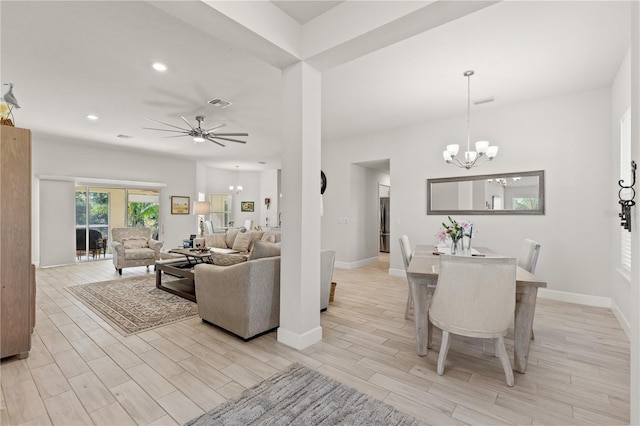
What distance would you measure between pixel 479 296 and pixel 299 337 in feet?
4.90

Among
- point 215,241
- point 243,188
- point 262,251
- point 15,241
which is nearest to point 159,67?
point 15,241

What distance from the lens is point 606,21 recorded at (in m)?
2.51

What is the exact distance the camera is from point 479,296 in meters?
1.98

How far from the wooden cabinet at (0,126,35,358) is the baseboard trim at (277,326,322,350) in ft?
6.69

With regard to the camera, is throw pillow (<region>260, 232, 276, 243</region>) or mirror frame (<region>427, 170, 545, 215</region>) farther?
throw pillow (<region>260, 232, 276, 243</region>)

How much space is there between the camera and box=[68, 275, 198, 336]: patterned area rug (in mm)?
3199

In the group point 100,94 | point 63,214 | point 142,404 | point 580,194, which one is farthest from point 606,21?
point 63,214

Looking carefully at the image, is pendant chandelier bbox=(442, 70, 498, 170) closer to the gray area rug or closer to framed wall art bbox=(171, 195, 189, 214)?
the gray area rug

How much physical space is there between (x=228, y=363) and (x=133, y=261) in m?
4.58

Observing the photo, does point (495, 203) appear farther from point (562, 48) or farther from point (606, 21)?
point (606, 21)

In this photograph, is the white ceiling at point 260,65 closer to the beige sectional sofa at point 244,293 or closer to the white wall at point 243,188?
the beige sectional sofa at point 244,293

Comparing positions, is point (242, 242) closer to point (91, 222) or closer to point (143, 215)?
point (143, 215)

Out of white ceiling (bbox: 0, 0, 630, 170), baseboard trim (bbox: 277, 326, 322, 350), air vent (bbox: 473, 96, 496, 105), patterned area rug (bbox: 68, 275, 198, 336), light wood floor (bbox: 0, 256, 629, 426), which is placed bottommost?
light wood floor (bbox: 0, 256, 629, 426)

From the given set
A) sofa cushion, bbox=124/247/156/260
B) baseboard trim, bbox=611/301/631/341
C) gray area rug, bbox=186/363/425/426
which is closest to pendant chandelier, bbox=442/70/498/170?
baseboard trim, bbox=611/301/631/341
